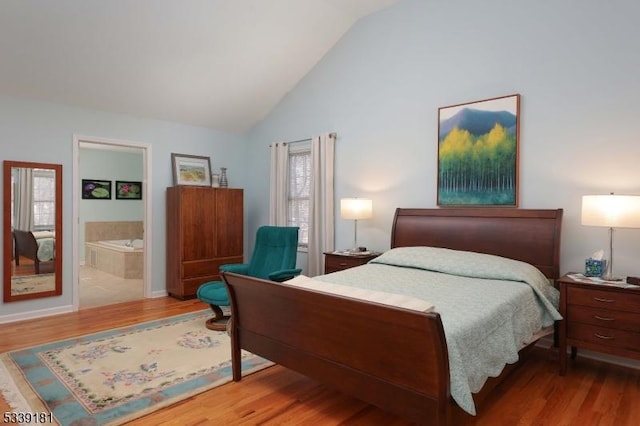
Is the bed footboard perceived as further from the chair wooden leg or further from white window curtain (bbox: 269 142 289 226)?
white window curtain (bbox: 269 142 289 226)

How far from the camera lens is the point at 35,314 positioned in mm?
4336

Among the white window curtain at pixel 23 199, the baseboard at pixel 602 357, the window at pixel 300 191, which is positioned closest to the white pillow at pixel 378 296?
the baseboard at pixel 602 357

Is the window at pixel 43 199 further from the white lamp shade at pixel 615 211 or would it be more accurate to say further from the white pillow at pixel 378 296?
the white lamp shade at pixel 615 211

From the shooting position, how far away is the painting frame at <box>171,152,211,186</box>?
5.47 m

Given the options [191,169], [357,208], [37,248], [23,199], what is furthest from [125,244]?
[357,208]

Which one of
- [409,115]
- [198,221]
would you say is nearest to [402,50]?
[409,115]

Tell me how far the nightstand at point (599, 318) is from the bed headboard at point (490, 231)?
1.19ft

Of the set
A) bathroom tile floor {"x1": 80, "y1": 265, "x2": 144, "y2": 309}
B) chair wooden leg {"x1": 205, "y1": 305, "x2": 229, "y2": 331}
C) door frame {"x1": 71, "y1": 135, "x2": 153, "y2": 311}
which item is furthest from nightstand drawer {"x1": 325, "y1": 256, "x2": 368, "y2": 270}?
bathroom tile floor {"x1": 80, "y1": 265, "x2": 144, "y2": 309}

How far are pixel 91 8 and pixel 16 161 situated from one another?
185cm

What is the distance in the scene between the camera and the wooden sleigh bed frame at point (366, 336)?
1.79m

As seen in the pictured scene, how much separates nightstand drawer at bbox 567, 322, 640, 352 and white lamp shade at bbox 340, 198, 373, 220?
219 cm

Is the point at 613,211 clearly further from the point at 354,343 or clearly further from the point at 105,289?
the point at 105,289

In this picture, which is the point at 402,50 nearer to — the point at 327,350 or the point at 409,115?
the point at 409,115

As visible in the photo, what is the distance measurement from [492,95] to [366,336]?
2847 mm
